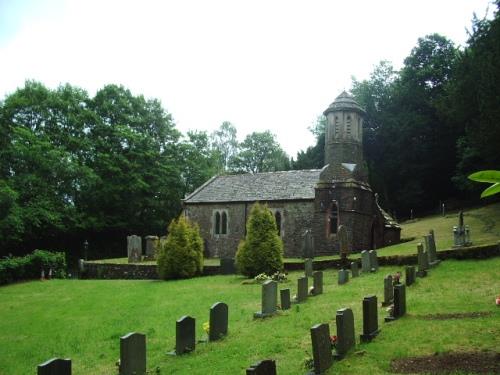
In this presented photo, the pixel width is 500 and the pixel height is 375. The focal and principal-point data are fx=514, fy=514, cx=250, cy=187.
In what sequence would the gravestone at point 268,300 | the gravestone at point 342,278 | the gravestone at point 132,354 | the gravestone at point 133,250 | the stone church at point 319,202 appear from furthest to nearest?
the gravestone at point 133,250
the stone church at point 319,202
the gravestone at point 342,278
the gravestone at point 268,300
the gravestone at point 132,354

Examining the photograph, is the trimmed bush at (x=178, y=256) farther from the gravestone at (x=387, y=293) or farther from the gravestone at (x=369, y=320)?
the gravestone at (x=369, y=320)

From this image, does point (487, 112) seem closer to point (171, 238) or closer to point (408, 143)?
point (171, 238)

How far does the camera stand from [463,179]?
46219 millimetres

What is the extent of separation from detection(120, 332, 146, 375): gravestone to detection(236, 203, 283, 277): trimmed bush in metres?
15.6

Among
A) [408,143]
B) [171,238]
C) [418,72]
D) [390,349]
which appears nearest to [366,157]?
[408,143]

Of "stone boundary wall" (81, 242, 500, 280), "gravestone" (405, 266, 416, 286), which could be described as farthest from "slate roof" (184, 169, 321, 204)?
"gravestone" (405, 266, 416, 286)

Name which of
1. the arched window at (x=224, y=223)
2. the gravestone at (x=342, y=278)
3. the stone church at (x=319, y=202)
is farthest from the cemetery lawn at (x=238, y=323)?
the arched window at (x=224, y=223)

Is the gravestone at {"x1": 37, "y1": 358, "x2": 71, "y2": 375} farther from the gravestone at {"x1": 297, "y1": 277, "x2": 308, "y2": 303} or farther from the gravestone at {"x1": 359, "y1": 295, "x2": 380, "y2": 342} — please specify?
the gravestone at {"x1": 297, "y1": 277, "x2": 308, "y2": 303}

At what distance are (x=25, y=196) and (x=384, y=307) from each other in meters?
33.7

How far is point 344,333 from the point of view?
9977 millimetres

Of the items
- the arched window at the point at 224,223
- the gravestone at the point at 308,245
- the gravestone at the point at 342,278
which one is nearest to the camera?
the gravestone at the point at 342,278

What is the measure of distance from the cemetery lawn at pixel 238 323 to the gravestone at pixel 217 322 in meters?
0.28

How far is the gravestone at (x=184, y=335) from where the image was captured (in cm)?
1141

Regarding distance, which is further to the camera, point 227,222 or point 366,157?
point 366,157
